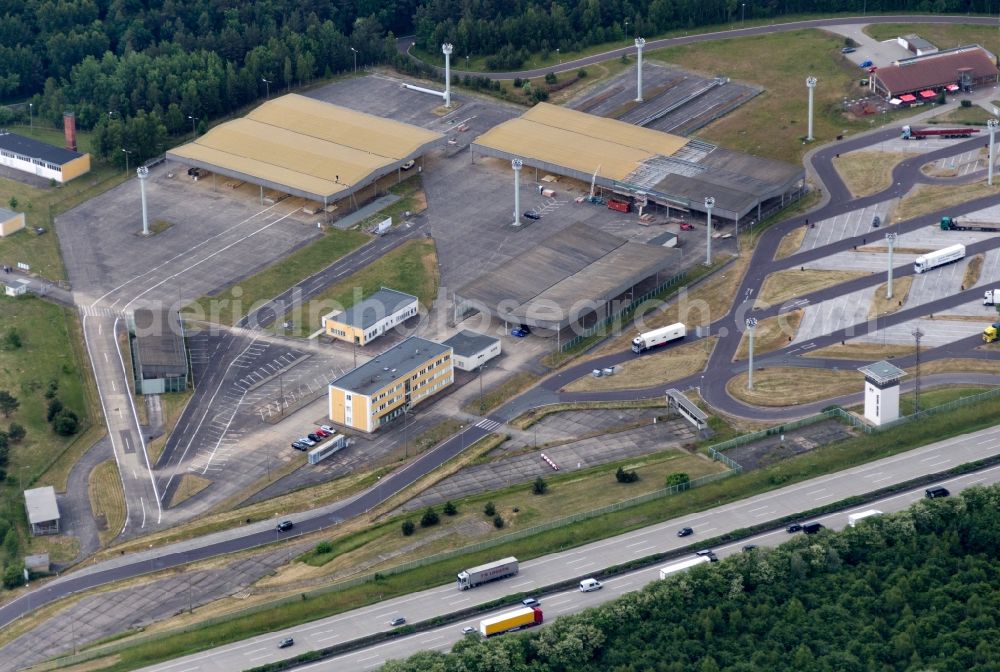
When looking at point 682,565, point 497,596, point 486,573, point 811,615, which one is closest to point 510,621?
point 497,596

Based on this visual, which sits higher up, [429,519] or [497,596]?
[429,519]

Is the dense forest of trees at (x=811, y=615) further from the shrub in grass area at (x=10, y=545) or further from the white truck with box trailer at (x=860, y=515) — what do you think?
the shrub in grass area at (x=10, y=545)

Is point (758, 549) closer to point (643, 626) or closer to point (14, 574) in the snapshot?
point (643, 626)

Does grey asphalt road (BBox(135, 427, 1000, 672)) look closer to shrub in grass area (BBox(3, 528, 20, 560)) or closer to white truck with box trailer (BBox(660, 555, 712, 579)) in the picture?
white truck with box trailer (BBox(660, 555, 712, 579))

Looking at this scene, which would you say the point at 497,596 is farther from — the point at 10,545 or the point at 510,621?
the point at 10,545

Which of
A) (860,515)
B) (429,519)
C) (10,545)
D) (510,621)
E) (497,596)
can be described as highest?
(860,515)

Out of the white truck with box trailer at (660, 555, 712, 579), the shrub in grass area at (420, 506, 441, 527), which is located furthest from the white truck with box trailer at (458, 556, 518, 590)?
the white truck with box trailer at (660, 555, 712, 579)
